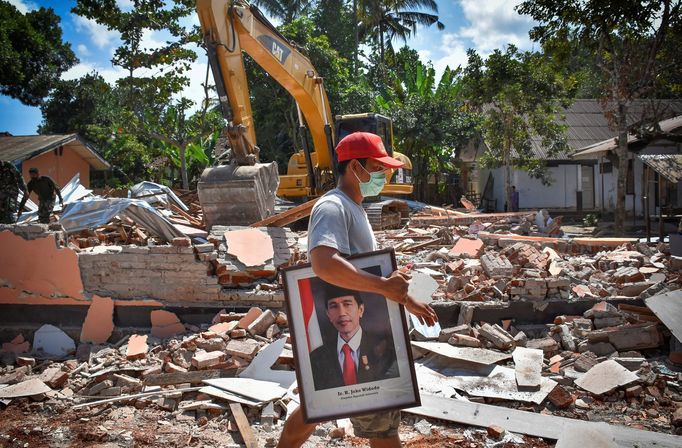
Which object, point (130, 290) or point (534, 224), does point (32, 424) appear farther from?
point (534, 224)

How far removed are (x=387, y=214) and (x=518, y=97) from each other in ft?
22.4

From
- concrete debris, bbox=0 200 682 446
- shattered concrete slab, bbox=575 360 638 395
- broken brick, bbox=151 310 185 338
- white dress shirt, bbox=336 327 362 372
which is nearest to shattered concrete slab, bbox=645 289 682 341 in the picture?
concrete debris, bbox=0 200 682 446

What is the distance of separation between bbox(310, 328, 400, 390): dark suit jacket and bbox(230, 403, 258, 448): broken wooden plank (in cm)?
176

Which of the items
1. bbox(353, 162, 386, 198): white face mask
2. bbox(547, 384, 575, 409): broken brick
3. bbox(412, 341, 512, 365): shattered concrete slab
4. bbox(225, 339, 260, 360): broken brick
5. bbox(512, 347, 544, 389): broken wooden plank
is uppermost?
bbox(353, 162, 386, 198): white face mask

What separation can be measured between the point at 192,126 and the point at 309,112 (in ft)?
45.7

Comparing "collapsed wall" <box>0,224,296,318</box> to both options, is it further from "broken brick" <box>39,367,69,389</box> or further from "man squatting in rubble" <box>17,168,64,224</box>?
"man squatting in rubble" <box>17,168,64,224</box>

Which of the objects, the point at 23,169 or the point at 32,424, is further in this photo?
the point at 23,169

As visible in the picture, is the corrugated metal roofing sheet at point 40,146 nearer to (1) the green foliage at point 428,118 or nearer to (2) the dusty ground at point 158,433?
(1) the green foliage at point 428,118

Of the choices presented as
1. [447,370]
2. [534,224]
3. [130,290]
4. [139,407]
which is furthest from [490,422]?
[534,224]

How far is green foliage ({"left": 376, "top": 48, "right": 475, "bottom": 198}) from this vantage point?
23281 millimetres

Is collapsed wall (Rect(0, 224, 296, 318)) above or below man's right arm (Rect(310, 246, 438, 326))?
below

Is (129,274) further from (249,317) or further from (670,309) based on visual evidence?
(670,309)

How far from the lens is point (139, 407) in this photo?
4.55 m

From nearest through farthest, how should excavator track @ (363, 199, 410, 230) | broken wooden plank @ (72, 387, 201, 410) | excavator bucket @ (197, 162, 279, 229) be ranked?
broken wooden plank @ (72, 387, 201, 410) < excavator bucket @ (197, 162, 279, 229) < excavator track @ (363, 199, 410, 230)
